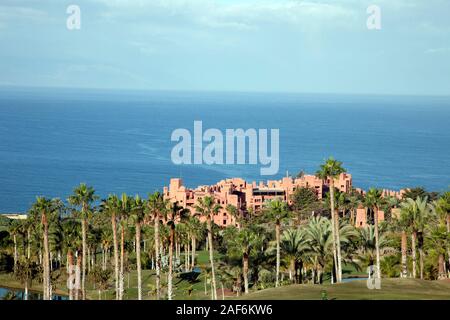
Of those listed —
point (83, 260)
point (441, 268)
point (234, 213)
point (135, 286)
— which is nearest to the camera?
point (441, 268)

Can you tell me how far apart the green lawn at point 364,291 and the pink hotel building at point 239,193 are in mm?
60303

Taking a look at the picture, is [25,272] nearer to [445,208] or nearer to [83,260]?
[83,260]

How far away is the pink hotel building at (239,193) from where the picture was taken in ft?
364

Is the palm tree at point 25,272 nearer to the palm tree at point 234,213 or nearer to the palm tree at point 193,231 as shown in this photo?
Result: the palm tree at point 193,231

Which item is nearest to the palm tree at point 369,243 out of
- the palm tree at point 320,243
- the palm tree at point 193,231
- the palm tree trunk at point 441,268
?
the palm tree at point 320,243

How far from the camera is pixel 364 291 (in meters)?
43.4

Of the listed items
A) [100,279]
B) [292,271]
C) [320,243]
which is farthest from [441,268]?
[100,279]

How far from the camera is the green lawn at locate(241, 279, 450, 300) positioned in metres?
41.0

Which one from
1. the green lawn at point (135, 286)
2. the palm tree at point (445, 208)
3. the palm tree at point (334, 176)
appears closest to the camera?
the palm tree at point (334, 176)

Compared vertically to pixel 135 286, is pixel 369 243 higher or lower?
higher

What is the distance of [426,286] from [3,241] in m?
45.3

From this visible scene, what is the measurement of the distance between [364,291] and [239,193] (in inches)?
Answer: 2921

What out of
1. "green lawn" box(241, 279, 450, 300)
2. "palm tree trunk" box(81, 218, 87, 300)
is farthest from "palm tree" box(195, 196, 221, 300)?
"green lawn" box(241, 279, 450, 300)
